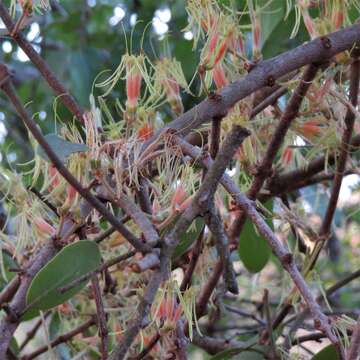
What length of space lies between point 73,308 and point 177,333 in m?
0.37

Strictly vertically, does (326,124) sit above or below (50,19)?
below

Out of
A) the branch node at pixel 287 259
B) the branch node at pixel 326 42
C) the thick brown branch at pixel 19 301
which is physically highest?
the branch node at pixel 326 42

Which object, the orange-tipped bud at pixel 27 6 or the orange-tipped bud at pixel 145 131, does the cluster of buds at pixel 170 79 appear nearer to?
the orange-tipped bud at pixel 145 131

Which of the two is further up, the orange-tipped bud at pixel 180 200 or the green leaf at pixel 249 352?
the orange-tipped bud at pixel 180 200

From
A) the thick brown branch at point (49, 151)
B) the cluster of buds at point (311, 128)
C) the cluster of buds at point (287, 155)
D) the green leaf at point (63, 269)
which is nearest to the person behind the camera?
the thick brown branch at point (49, 151)

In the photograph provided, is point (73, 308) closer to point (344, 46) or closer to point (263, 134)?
point (263, 134)

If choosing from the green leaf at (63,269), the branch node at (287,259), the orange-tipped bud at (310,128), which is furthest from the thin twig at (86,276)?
the orange-tipped bud at (310,128)

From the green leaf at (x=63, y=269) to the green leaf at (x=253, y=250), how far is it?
411mm

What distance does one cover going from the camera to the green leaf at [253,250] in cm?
105

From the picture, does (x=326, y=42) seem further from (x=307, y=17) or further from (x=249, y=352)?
(x=249, y=352)

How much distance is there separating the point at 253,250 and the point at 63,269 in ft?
1.51

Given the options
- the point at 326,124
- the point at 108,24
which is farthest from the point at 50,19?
the point at 326,124

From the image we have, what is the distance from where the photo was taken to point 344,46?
2.35 feet

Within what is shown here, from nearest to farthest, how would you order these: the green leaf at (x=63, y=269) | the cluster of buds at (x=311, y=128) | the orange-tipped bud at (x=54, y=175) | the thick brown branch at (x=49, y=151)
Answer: the thick brown branch at (x=49, y=151)
the green leaf at (x=63, y=269)
the orange-tipped bud at (x=54, y=175)
the cluster of buds at (x=311, y=128)
